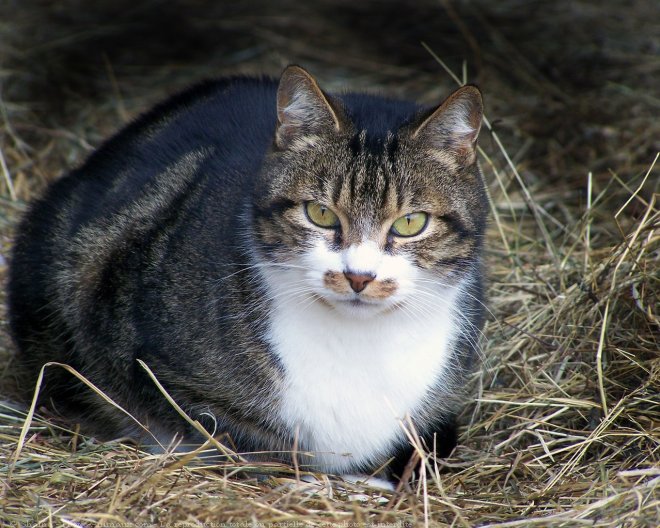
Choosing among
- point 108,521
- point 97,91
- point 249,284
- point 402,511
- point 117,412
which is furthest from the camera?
point 97,91

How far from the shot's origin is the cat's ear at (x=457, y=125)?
2.65 meters

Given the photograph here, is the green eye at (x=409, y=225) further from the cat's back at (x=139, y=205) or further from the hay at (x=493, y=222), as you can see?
the hay at (x=493, y=222)

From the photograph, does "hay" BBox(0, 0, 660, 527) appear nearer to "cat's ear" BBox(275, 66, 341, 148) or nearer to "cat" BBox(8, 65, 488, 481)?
"cat" BBox(8, 65, 488, 481)

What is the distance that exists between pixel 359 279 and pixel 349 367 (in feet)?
1.35

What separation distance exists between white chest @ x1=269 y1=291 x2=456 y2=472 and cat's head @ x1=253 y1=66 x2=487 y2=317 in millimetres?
107

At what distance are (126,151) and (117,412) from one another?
100 cm

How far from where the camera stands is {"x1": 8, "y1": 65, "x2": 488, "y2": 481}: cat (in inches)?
105

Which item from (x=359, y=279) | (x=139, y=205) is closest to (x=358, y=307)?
(x=359, y=279)

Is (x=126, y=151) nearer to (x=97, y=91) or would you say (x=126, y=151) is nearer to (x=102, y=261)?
(x=102, y=261)

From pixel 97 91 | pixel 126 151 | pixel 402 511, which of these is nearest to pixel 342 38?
pixel 97 91

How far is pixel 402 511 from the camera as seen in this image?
263cm

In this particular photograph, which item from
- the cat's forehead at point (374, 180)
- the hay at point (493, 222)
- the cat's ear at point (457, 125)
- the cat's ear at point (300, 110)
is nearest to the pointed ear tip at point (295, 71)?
the cat's ear at point (300, 110)

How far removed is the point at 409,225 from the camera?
105 inches

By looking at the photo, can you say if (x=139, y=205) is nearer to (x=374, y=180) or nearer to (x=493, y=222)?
(x=374, y=180)
